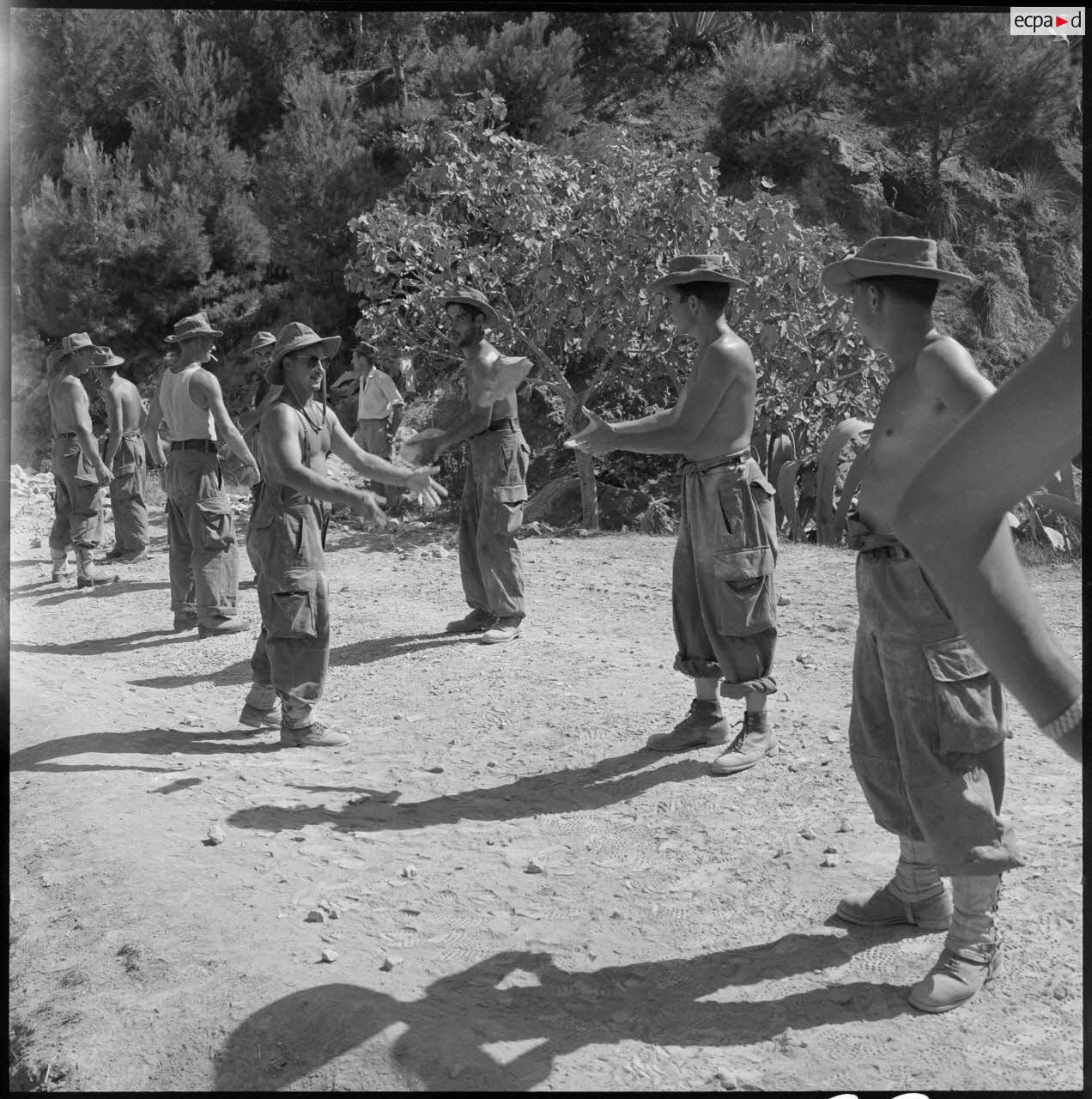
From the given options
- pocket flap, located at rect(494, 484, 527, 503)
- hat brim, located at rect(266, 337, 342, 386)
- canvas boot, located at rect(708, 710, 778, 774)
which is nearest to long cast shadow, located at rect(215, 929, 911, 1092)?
canvas boot, located at rect(708, 710, 778, 774)

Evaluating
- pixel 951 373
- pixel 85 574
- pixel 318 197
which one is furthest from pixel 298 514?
pixel 318 197

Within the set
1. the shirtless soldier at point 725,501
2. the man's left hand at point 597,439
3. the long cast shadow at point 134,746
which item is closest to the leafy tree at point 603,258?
the long cast shadow at point 134,746

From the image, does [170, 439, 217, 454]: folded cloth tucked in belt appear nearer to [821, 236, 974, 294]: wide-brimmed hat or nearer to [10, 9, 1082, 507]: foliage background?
[821, 236, 974, 294]: wide-brimmed hat

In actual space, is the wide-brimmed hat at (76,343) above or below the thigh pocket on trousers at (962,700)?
above

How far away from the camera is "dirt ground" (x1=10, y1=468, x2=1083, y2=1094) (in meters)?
3.07

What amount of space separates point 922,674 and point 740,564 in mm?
1859

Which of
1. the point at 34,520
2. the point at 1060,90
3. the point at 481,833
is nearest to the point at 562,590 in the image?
the point at 481,833

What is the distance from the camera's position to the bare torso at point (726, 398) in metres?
5.02

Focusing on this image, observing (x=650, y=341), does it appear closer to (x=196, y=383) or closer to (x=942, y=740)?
(x=196, y=383)

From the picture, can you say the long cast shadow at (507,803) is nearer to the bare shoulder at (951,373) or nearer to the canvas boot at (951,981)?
the canvas boot at (951,981)

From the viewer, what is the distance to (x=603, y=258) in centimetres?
1178

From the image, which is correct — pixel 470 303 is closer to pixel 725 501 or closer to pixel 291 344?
pixel 291 344

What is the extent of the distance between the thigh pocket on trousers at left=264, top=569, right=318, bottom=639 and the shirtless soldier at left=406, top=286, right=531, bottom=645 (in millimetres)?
1894

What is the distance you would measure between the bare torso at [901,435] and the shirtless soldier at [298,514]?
2392 mm
